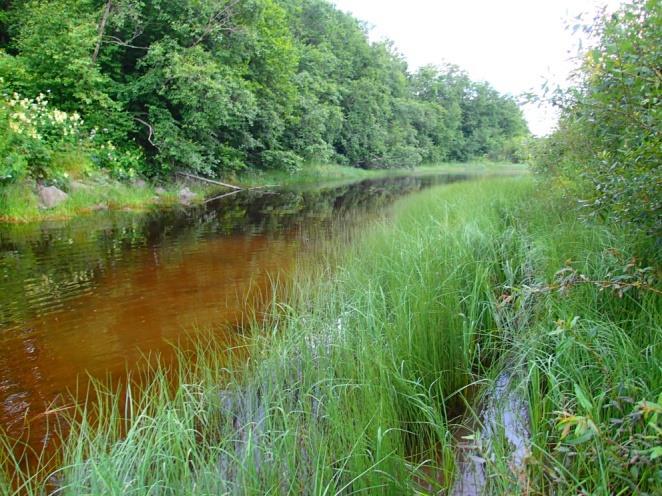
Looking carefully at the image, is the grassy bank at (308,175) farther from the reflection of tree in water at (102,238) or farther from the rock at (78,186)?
the rock at (78,186)

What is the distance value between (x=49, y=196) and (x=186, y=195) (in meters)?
4.69

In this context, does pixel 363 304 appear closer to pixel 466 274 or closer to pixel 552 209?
pixel 466 274

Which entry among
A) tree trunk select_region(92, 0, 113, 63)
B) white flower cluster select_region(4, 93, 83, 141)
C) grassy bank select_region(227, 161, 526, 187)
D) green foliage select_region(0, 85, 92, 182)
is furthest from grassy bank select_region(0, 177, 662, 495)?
grassy bank select_region(227, 161, 526, 187)

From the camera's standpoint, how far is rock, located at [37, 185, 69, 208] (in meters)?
10.2

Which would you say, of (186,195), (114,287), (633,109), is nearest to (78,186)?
(186,195)

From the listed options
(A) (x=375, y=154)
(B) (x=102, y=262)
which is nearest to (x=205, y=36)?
(B) (x=102, y=262)

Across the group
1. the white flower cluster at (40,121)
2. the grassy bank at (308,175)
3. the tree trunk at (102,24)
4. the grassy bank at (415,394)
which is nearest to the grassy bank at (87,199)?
the white flower cluster at (40,121)

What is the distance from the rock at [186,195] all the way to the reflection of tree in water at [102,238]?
2.47 feet

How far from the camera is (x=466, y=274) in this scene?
3.81m

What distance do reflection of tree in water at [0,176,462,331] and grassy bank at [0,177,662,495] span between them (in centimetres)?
281

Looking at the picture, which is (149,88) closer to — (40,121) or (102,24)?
(102,24)

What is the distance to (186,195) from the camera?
47.9 ft

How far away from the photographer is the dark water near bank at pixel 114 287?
11.7ft

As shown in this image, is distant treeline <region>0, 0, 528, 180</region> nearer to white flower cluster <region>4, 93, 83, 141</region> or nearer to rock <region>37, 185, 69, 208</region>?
white flower cluster <region>4, 93, 83, 141</region>
